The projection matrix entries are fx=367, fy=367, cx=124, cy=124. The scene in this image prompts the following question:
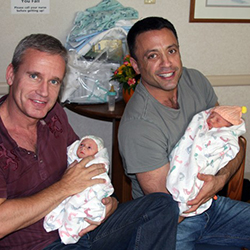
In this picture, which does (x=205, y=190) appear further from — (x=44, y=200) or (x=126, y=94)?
(x=126, y=94)

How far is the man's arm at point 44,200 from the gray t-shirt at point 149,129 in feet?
0.56

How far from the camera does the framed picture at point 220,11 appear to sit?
3180 millimetres

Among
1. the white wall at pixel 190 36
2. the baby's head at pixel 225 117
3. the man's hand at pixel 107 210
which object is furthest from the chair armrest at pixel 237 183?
the white wall at pixel 190 36

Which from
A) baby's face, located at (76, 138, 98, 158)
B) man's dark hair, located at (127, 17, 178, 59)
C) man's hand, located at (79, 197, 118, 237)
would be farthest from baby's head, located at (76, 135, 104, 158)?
man's dark hair, located at (127, 17, 178, 59)

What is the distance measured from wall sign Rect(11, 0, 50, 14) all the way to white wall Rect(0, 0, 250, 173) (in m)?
0.03

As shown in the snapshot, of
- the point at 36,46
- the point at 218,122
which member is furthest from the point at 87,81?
the point at 218,122

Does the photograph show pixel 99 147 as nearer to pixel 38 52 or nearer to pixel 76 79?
pixel 38 52

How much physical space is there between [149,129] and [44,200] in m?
0.60

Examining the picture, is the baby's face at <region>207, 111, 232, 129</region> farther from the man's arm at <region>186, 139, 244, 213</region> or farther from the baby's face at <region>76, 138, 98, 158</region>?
the baby's face at <region>76, 138, 98, 158</region>

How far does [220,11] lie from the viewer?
3242 mm

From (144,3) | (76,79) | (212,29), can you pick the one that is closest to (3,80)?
(76,79)

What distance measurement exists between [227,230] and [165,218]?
57cm

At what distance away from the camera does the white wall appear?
2926mm

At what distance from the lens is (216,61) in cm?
339
